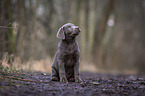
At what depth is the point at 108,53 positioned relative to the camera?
27281mm

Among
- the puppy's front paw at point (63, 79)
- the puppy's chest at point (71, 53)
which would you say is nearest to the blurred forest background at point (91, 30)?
the puppy's front paw at point (63, 79)

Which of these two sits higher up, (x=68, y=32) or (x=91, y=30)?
(x=91, y=30)

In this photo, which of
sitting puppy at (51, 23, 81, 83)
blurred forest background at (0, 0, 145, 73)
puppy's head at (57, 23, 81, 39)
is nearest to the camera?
puppy's head at (57, 23, 81, 39)

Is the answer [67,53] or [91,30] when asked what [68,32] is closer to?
[67,53]

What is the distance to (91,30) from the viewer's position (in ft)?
68.7

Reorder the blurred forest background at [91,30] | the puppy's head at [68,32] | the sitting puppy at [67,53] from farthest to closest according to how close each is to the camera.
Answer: the blurred forest background at [91,30] < the sitting puppy at [67,53] < the puppy's head at [68,32]

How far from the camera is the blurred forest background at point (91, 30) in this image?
46.1 ft


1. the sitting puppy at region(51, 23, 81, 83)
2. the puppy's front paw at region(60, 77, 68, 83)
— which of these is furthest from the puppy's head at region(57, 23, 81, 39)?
the puppy's front paw at region(60, 77, 68, 83)

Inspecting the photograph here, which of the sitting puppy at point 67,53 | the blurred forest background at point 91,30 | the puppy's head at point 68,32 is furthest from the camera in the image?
the blurred forest background at point 91,30

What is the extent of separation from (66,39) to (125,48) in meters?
24.1

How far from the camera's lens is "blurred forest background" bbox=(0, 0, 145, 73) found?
46.1 feet

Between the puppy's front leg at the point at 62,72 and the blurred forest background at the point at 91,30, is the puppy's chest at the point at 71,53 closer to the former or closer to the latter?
the puppy's front leg at the point at 62,72

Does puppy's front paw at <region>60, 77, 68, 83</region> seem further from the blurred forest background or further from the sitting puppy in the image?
the blurred forest background

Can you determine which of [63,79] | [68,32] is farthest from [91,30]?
[63,79]
